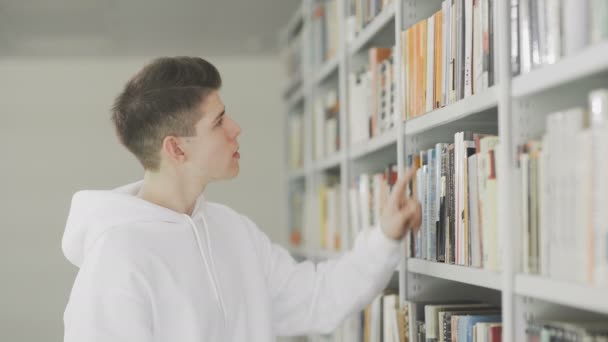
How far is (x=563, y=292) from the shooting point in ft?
4.17

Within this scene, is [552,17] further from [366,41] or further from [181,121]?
[366,41]

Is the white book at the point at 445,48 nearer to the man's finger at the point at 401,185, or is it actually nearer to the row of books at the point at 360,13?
the man's finger at the point at 401,185

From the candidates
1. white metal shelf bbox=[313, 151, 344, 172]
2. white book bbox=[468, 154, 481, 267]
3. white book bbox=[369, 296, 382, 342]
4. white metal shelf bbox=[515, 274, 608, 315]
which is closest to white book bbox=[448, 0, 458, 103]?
white book bbox=[468, 154, 481, 267]

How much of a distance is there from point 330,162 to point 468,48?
5.24ft

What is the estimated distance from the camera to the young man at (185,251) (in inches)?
67.7

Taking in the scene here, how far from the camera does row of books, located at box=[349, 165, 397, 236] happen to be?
2.43 metres

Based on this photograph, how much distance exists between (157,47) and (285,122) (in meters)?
0.99

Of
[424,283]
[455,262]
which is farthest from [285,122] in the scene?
[455,262]

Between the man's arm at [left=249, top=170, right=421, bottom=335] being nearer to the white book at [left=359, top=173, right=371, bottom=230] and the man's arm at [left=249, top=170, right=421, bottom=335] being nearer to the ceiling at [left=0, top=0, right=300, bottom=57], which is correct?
the white book at [left=359, top=173, right=371, bottom=230]

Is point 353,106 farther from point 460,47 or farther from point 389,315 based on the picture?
point 460,47

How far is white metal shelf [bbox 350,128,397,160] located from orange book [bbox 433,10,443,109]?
31 cm

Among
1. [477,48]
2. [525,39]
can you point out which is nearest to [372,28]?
[477,48]

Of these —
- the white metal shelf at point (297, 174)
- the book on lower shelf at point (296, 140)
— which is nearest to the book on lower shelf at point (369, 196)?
the white metal shelf at point (297, 174)

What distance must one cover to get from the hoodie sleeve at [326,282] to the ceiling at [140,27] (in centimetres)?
247
